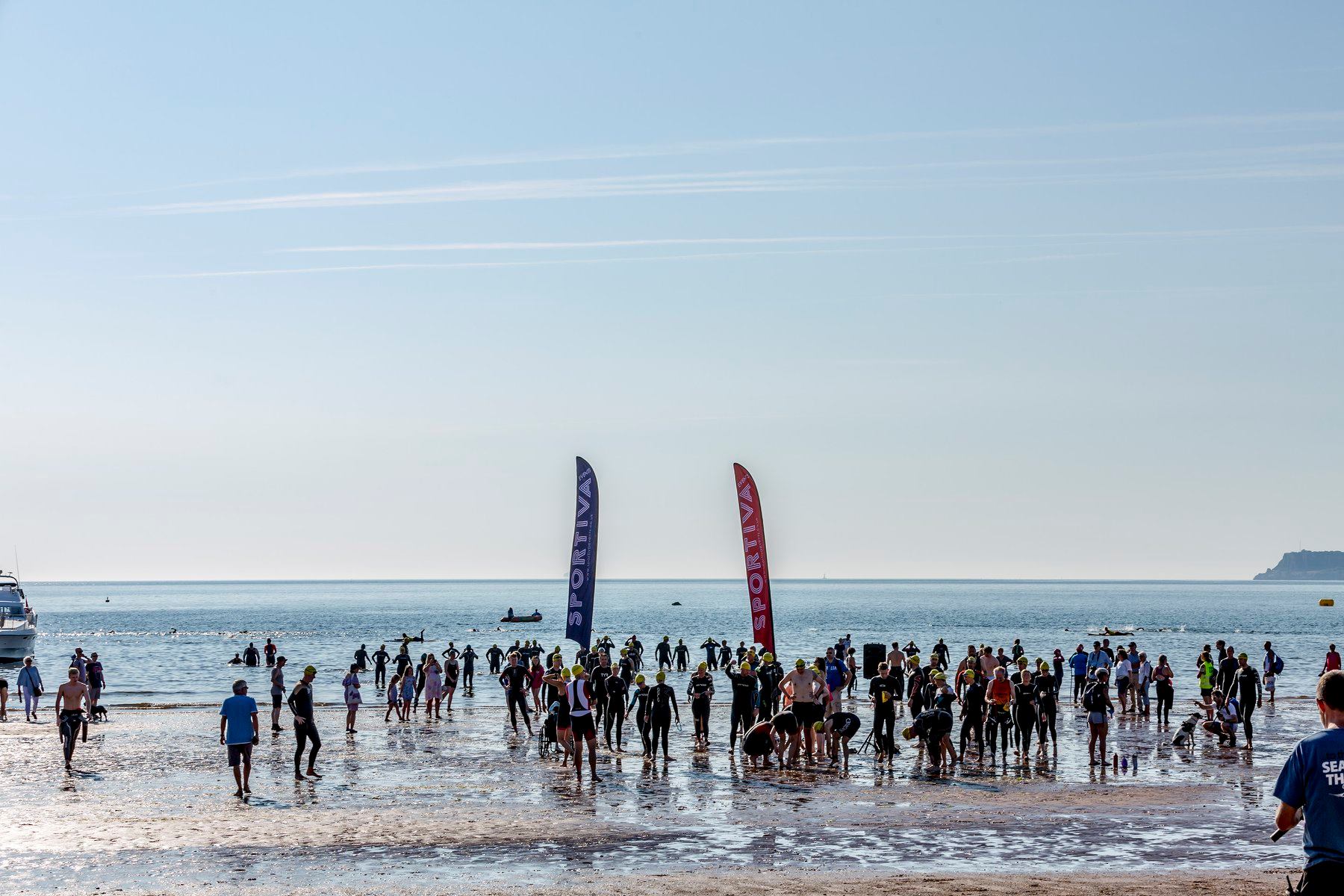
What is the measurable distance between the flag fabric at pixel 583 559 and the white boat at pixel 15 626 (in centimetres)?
3199

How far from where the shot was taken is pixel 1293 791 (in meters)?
6.53

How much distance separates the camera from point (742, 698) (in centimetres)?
2214

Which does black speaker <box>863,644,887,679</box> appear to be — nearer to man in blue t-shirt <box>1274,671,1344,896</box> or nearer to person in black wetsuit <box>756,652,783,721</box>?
person in black wetsuit <box>756,652,783,721</box>

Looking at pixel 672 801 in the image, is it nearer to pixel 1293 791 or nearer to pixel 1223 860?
pixel 1223 860

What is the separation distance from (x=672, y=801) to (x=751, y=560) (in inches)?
583

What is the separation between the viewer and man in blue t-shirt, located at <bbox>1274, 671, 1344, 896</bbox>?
6.42 metres

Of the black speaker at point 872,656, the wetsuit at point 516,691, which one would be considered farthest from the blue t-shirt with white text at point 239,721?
the black speaker at point 872,656

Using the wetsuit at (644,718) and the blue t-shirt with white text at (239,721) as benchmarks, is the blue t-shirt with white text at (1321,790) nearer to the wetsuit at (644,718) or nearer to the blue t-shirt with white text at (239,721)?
the blue t-shirt with white text at (239,721)

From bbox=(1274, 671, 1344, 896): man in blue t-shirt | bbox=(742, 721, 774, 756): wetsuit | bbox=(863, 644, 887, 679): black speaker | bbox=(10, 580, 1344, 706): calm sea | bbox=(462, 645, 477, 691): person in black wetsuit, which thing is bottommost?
bbox=(10, 580, 1344, 706): calm sea

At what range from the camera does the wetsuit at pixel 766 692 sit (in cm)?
2362

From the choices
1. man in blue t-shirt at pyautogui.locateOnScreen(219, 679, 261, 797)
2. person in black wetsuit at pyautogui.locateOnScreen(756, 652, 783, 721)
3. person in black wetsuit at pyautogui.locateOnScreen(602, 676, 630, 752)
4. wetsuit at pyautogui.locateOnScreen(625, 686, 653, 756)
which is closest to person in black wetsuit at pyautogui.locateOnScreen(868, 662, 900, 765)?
person in black wetsuit at pyautogui.locateOnScreen(756, 652, 783, 721)

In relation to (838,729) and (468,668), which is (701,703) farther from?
(468,668)

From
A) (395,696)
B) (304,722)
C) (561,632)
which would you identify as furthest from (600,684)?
(561,632)

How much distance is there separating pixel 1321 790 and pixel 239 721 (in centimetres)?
1477
